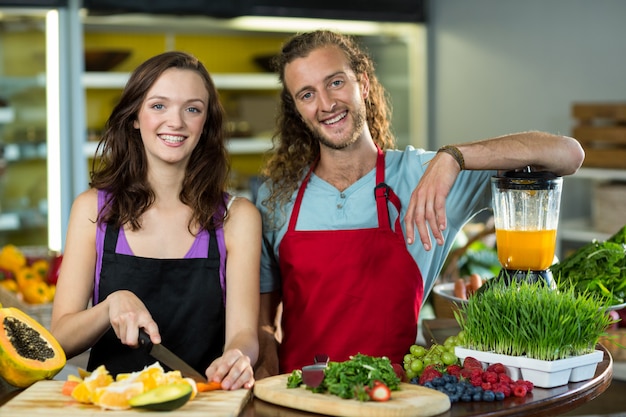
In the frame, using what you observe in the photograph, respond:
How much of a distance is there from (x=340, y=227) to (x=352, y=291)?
0.20 m

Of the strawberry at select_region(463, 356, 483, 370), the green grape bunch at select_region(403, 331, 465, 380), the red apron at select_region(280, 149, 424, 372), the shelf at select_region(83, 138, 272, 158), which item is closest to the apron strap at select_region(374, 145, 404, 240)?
the red apron at select_region(280, 149, 424, 372)

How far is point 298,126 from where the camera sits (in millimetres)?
2910

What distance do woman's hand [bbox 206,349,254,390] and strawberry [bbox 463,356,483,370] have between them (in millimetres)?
451

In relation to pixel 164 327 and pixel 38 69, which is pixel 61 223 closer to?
pixel 38 69

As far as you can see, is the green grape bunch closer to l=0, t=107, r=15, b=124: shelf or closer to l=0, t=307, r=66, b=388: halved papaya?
l=0, t=307, r=66, b=388: halved papaya

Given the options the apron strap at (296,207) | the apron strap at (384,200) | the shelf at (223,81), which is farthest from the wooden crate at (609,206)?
the apron strap at (296,207)

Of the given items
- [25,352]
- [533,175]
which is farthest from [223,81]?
[25,352]

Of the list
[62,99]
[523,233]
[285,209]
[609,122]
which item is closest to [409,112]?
[609,122]

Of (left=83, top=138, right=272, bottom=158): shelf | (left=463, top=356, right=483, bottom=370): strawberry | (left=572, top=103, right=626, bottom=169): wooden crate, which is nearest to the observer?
(left=463, top=356, right=483, bottom=370): strawberry

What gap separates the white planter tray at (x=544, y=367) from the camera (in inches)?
74.5

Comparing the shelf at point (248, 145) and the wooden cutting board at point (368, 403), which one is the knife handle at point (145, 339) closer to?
the wooden cutting board at point (368, 403)

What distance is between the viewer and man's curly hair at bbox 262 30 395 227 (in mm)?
2736

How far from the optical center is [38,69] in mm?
5117

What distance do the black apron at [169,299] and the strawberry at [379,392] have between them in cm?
82
